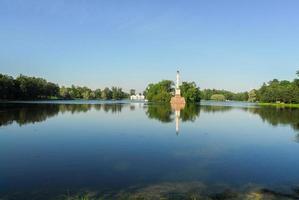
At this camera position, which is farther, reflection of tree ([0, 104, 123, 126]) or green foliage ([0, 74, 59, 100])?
green foliage ([0, 74, 59, 100])

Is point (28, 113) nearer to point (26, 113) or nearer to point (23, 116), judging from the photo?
point (26, 113)

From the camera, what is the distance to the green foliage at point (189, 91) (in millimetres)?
146875

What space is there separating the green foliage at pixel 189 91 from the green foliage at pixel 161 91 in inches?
306

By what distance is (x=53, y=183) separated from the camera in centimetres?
1195

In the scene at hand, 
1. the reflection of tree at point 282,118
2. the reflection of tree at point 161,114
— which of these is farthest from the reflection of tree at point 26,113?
the reflection of tree at point 282,118

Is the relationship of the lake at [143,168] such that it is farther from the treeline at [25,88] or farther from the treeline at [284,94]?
the treeline at [284,94]

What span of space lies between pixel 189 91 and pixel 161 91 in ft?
54.2

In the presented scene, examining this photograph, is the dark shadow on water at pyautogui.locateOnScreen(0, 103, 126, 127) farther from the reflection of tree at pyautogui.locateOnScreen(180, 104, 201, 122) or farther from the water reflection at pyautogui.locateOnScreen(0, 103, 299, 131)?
the reflection of tree at pyautogui.locateOnScreen(180, 104, 201, 122)

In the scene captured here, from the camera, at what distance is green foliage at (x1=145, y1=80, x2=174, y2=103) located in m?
153

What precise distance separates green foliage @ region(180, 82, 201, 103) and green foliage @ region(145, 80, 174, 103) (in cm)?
777

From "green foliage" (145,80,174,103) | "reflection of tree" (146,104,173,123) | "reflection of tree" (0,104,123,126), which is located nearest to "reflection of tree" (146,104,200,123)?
"reflection of tree" (146,104,173,123)

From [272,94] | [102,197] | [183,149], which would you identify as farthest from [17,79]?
[102,197]

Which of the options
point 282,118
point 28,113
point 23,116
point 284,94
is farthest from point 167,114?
point 284,94

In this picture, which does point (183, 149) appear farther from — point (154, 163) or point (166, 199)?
point (166, 199)
